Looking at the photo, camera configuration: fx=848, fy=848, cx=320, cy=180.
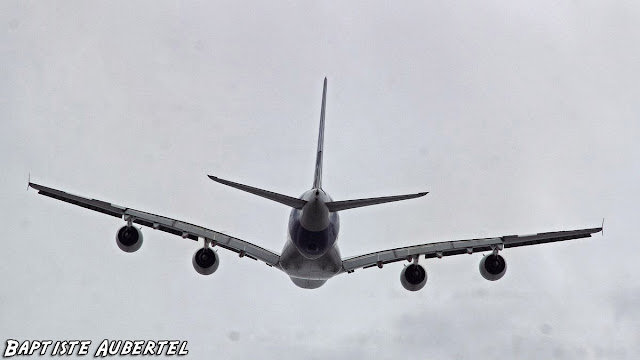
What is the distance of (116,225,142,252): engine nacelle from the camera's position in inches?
1633

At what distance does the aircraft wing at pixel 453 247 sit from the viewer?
43.1 metres

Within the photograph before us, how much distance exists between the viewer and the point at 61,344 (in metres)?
43.4

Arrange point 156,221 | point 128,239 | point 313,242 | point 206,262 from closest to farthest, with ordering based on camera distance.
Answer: point 313,242
point 128,239
point 206,262
point 156,221

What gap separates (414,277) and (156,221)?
13478 millimetres

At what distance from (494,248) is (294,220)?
1135cm

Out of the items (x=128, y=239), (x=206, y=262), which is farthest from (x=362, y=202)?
(x=128, y=239)

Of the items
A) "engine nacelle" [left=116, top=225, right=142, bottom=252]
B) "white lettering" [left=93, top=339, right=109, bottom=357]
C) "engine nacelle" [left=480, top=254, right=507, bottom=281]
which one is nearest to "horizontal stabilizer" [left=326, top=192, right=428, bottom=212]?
"engine nacelle" [left=480, top=254, right=507, bottom=281]

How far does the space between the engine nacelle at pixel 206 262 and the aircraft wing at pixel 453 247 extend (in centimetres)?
706

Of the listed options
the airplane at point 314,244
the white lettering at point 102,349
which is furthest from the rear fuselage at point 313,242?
the white lettering at point 102,349

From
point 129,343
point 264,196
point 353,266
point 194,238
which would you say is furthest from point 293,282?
point 264,196

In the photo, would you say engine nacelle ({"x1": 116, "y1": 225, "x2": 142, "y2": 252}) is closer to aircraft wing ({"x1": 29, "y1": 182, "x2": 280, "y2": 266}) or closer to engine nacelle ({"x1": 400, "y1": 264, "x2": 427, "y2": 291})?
aircraft wing ({"x1": 29, "y1": 182, "x2": 280, "y2": 266})

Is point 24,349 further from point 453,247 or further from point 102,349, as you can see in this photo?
point 453,247

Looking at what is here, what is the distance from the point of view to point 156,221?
42.4 meters

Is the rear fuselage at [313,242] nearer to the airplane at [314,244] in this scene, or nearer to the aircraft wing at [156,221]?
the airplane at [314,244]
